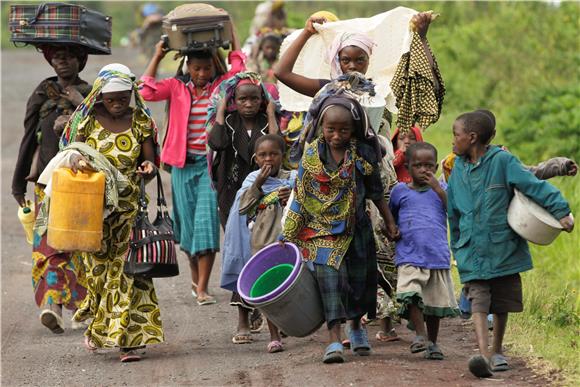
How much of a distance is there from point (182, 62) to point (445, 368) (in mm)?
4142

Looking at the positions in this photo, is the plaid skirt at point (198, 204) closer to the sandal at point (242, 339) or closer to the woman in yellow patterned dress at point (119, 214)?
the sandal at point (242, 339)

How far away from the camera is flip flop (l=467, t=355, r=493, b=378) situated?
6.86 metres

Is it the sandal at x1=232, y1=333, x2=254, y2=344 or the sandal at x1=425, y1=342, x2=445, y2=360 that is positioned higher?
the sandal at x1=425, y1=342, x2=445, y2=360

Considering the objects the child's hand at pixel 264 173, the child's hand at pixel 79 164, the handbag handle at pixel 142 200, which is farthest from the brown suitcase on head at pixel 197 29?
the child's hand at pixel 79 164

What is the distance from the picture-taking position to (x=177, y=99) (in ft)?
33.0

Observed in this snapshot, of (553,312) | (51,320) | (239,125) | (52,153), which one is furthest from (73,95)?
(553,312)

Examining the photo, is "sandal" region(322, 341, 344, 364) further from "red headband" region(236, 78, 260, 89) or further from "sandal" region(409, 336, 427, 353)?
"red headband" region(236, 78, 260, 89)

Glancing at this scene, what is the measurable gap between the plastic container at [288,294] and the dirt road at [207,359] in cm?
31

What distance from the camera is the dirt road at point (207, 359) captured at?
7211 millimetres

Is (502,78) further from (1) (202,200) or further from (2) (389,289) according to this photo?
(2) (389,289)

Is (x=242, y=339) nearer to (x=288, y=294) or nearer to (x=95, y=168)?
(x=288, y=294)

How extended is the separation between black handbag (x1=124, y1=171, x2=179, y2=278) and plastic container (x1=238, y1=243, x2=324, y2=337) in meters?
0.94

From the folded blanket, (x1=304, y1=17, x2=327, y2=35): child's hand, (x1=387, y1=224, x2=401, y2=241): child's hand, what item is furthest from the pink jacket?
(x1=387, y1=224, x2=401, y2=241): child's hand

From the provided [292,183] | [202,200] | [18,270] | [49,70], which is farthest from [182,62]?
[49,70]
